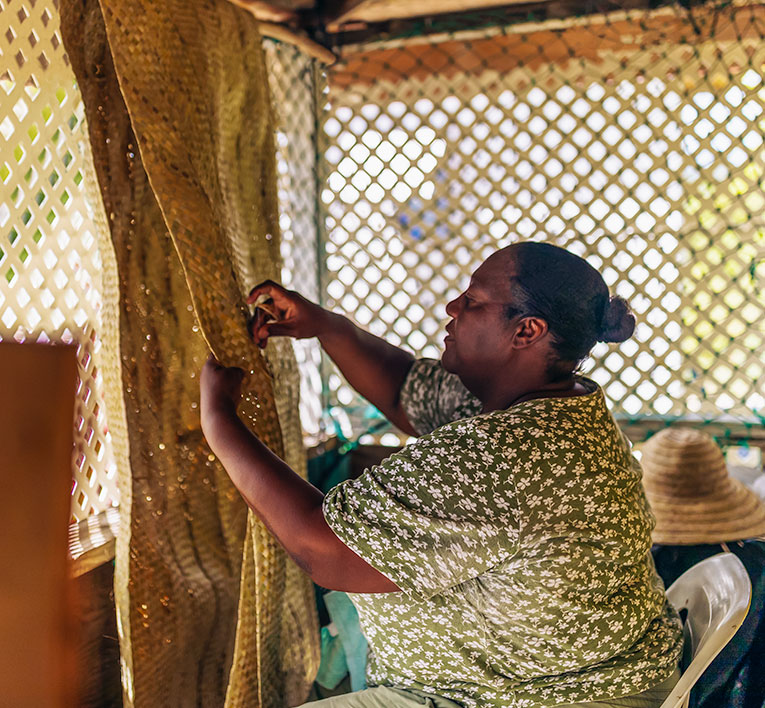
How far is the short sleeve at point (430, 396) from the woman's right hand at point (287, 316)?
0.83 ft

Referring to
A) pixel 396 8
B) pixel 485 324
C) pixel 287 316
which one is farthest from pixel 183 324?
pixel 396 8

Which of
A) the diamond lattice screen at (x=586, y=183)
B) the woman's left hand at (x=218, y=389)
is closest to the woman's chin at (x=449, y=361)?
the woman's left hand at (x=218, y=389)

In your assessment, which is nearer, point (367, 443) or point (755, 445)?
point (755, 445)

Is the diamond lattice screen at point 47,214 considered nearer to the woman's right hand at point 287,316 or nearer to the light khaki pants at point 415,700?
the woman's right hand at point 287,316

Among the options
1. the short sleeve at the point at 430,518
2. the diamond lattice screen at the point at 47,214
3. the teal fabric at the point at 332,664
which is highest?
the diamond lattice screen at the point at 47,214

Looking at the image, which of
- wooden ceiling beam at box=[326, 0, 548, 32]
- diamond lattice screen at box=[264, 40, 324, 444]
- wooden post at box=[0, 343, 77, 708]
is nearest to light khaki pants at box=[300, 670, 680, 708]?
wooden post at box=[0, 343, 77, 708]

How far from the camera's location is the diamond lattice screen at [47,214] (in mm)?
1328

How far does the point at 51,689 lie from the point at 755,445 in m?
2.06

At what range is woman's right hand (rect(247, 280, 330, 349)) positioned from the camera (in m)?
1.30

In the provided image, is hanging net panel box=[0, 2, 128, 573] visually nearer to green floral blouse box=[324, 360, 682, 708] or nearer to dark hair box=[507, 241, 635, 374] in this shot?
green floral blouse box=[324, 360, 682, 708]

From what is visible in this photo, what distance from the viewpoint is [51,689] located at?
1.95 feet

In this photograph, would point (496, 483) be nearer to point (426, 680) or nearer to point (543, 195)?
point (426, 680)

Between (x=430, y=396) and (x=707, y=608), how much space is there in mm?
647

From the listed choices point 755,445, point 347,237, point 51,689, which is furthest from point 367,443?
point 51,689
